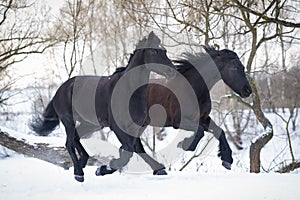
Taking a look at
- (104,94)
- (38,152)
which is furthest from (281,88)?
(104,94)

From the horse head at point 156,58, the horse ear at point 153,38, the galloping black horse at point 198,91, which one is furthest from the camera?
the galloping black horse at point 198,91

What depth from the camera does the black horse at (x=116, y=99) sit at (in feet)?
12.8

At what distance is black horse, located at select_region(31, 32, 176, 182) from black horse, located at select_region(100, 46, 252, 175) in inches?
20.9

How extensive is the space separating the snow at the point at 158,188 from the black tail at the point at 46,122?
38.7 inches

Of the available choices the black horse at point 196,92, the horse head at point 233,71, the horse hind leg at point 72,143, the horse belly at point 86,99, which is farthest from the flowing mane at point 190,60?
the horse hind leg at point 72,143

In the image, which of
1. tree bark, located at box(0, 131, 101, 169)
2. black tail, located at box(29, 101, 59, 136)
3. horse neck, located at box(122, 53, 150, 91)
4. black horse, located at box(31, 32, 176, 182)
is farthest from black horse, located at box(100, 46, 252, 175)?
tree bark, located at box(0, 131, 101, 169)

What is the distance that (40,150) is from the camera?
8.16 m

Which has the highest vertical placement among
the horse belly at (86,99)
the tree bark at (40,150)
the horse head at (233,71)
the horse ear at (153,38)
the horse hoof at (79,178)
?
the horse ear at (153,38)

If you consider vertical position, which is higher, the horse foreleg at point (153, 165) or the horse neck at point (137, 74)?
the horse neck at point (137, 74)

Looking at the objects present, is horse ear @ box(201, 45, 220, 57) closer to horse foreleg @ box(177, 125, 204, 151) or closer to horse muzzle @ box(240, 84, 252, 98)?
horse muzzle @ box(240, 84, 252, 98)

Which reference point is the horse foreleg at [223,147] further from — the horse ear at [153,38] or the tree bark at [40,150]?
the tree bark at [40,150]

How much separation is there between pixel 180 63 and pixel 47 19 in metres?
7.93

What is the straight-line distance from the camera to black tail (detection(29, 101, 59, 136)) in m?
5.20

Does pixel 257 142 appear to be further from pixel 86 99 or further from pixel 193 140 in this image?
pixel 86 99
